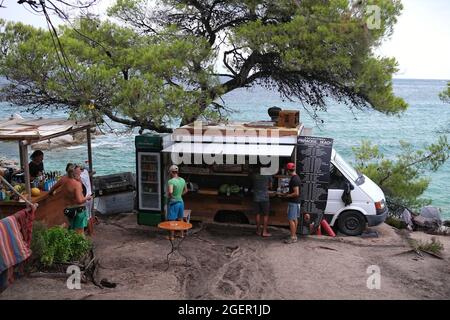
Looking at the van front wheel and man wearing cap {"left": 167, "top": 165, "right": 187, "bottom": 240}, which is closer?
man wearing cap {"left": 167, "top": 165, "right": 187, "bottom": 240}

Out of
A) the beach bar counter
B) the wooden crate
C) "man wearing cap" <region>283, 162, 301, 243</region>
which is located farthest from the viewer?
the wooden crate

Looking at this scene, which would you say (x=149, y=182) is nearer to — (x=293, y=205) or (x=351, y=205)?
(x=293, y=205)

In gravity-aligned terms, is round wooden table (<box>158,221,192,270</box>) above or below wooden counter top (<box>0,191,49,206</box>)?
below

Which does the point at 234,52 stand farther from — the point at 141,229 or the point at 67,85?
the point at 141,229

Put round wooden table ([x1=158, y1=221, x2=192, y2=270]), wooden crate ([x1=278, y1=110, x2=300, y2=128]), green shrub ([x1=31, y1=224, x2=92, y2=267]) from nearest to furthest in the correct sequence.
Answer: green shrub ([x1=31, y1=224, x2=92, y2=267]) < round wooden table ([x1=158, y1=221, x2=192, y2=270]) < wooden crate ([x1=278, y1=110, x2=300, y2=128])

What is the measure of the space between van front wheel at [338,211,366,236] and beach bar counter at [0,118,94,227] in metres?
6.32

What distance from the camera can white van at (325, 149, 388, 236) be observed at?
1095cm

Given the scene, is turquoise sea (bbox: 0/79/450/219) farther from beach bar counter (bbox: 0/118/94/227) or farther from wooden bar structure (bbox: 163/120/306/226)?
beach bar counter (bbox: 0/118/94/227)

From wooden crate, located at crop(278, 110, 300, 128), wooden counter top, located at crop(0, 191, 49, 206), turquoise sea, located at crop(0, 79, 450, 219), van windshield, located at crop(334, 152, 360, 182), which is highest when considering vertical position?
wooden crate, located at crop(278, 110, 300, 128)

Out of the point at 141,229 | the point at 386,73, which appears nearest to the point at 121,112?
the point at 141,229

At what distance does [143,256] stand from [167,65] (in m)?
5.59

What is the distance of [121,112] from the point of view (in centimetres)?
1289

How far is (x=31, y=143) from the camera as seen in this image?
8.65 meters

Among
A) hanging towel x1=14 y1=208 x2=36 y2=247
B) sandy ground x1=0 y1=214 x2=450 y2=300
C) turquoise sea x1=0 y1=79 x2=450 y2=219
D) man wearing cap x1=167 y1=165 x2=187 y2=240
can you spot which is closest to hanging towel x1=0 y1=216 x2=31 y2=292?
hanging towel x1=14 y1=208 x2=36 y2=247
